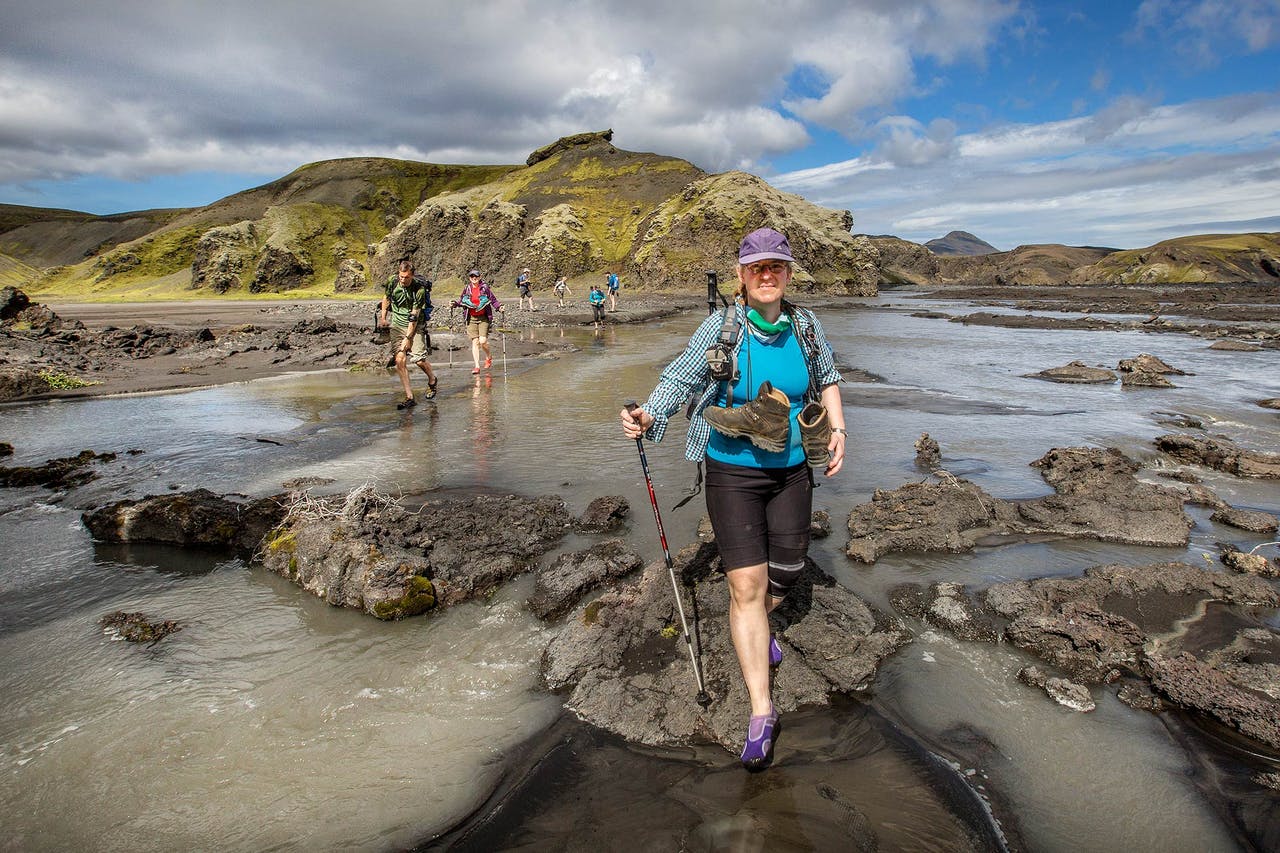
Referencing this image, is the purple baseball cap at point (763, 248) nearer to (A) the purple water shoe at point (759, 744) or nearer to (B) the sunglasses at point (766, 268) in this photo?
(B) the sunglasses at point (766, 268)

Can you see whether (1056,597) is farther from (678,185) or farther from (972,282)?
(972,282)

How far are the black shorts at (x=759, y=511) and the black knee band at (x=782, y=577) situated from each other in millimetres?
37

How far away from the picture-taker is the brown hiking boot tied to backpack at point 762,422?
338 centimetres

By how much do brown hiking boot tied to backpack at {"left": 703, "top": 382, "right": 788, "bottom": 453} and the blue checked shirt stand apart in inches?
9.8

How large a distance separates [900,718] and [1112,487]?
5234mm

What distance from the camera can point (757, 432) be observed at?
3389 millimetres

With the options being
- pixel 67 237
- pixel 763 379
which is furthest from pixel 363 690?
pixel 67 237

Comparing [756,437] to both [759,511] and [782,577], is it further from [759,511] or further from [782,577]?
[782,577]

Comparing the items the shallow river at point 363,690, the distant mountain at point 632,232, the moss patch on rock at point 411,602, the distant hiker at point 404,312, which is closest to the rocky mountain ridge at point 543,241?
the distant mountain at point 632,232

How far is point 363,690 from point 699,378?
302 cm

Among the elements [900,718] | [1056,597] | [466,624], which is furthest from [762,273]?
[1056,597]

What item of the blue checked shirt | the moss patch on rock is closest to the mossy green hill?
the moss patch on rock

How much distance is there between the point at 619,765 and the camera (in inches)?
136

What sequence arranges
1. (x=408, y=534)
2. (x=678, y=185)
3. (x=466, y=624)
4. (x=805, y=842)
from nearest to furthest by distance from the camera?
(x=805, y=842), (x=466, y=624), (x=408, y=534), (x=678, y=185)
